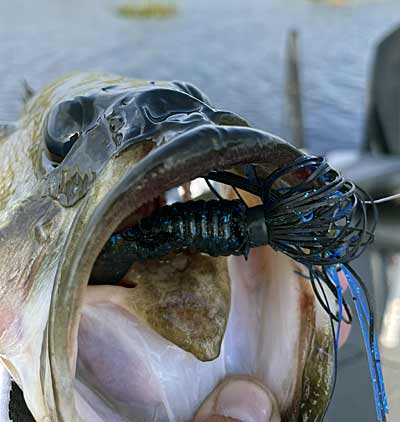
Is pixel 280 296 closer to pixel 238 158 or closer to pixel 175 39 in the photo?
pixel 238 158

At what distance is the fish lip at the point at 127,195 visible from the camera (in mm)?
590

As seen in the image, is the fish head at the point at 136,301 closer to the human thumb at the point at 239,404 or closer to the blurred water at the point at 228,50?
the human thumb at the point at 239,404

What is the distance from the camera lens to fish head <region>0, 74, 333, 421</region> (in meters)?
0.68

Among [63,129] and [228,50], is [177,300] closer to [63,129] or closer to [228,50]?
[63,129]

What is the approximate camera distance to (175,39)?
9.25 metres

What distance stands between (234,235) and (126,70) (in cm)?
746

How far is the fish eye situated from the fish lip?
25 centimetres

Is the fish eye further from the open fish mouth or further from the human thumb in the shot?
the human thumb

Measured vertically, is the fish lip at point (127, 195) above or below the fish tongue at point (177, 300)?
above

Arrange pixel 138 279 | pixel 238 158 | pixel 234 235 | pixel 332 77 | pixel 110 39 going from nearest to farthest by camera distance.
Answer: pixel 238 158
pixel 234 235
pixel 138 279
pixel 332 77
pixel 110 39

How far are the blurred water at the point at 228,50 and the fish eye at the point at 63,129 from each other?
18.1 feet

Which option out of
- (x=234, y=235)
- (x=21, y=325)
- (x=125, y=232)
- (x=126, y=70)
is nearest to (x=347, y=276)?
(x=234, y=235)

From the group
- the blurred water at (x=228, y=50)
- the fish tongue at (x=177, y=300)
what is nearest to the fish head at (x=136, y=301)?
the fish tongue at (x=177, y=300)

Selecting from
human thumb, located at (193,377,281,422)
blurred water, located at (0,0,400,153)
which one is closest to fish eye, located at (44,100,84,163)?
human thumb, located at (193,377,281,422)
